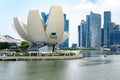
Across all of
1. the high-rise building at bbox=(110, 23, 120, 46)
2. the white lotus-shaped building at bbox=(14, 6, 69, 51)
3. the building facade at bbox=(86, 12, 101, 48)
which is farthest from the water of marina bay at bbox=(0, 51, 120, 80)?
the building facade at bbox=(86, 12, 101, 48)

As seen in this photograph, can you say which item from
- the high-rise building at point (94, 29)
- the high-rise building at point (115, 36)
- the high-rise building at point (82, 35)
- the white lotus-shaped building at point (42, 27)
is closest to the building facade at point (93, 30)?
the high-rise building at point (94, 29)

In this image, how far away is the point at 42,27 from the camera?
199ft

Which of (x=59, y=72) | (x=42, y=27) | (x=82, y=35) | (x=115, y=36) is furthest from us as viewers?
(x=82, y=35)

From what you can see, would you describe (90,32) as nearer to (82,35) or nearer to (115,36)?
(82,35)

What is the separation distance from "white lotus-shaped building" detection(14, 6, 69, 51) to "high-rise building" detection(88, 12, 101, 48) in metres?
119

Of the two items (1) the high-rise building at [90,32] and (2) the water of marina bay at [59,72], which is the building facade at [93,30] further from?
(2) the water of marina bay at [59,72]

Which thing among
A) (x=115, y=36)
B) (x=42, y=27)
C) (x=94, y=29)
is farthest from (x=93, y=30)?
(x=42, y=27)

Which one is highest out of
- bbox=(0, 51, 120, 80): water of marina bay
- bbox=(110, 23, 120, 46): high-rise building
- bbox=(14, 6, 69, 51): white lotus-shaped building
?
bbox=(110, 23, 120, 46): high-rise building

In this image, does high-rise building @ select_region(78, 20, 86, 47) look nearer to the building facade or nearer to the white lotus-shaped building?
the building facade

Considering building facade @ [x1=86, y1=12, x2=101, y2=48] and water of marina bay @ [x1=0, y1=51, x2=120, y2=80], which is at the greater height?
building facade @ [x1=86, y1=12, x2=101, y2=48]

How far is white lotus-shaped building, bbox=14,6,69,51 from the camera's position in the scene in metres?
59.0

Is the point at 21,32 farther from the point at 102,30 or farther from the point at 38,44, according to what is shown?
the point at 102,30

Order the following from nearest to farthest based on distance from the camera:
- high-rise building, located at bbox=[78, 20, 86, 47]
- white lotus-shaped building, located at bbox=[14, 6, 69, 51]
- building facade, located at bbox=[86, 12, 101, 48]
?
white lotus-shaped building, located at bbox=[14, 6, 69, 51] → building facade, located at bbox=[86, 12, 101, 48] → high-rise building, located at bbox=[78, 20, 86, 47]

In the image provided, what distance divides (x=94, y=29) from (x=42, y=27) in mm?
125816
